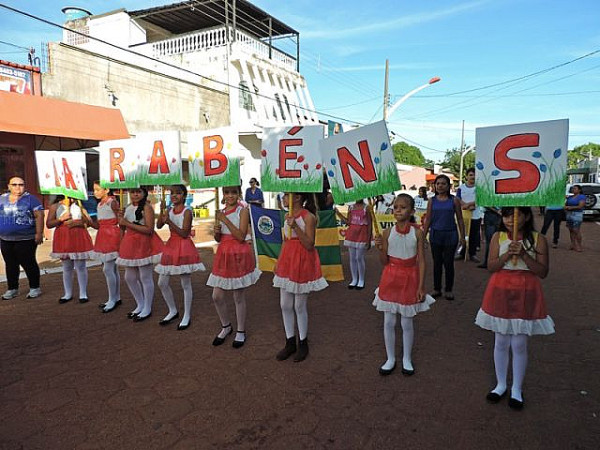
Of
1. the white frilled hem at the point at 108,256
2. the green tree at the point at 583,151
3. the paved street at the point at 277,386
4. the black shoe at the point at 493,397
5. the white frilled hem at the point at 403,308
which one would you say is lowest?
the paved street at the point at 277,386

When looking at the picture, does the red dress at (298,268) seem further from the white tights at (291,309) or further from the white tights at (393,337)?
the white tights at (393,337)

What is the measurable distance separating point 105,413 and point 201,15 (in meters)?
23.1

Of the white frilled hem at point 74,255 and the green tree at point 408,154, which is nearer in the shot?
the white frilled hem at point 74,255

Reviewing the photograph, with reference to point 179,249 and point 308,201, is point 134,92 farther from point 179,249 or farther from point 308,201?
point 308,201

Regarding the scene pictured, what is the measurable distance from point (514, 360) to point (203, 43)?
2251 centimetres

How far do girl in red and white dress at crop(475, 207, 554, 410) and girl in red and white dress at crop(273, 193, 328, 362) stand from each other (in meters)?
1.59

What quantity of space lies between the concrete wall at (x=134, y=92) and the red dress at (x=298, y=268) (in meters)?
11.9

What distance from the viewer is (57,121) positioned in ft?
38.5

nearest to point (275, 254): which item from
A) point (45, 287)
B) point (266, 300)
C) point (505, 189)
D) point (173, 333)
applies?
point (266, 300)

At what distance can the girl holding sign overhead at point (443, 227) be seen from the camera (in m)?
6.29

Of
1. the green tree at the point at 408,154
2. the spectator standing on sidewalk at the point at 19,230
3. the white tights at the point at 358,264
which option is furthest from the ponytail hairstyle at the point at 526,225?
the green tree at the point at 408,154

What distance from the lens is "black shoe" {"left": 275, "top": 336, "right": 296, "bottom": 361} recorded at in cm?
420

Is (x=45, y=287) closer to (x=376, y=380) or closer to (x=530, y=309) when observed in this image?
(x=376, y=380)

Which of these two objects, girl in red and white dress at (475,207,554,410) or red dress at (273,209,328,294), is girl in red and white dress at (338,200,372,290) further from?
girl in red and white dress at (475,207,554,410)
